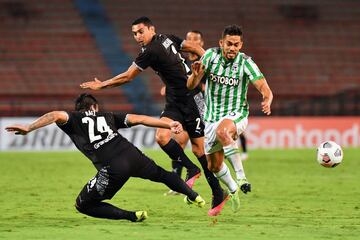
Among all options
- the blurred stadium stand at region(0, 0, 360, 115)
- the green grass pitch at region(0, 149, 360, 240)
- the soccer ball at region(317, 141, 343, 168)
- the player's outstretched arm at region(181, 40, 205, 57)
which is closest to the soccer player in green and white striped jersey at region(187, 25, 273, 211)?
the green grass pitch at region(0, 149, 360, 240)

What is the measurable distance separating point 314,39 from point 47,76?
29.9ft

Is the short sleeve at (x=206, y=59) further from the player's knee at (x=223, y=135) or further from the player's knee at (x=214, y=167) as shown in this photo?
the player's knee at (x=214, y=167)

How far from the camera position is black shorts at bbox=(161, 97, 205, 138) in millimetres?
10367

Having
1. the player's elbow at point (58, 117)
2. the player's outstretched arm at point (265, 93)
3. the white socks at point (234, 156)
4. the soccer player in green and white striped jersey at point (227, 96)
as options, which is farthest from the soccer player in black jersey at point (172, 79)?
the player's elbow at point (58, 117)

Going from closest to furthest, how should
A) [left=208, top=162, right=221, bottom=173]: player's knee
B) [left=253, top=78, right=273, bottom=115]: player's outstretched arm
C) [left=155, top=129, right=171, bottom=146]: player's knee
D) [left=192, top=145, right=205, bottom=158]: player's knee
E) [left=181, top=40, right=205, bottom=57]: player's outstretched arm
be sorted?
[left=253, top=78, right=273, bottom=115]: player's outstretched arm → [left=208, top=162, right=221, bottom=173]: player's knee → [left=181, top=40, right=205, bottom=57]: player's outstretched arm → [left=192, top=145, right=205, bottom=158]: player's knee → [left=155, top=129, right=171, bottom=146]: player's knee

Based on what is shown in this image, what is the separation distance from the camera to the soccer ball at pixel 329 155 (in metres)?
9.95

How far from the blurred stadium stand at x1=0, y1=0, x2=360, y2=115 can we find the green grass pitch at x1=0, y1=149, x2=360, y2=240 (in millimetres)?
9512

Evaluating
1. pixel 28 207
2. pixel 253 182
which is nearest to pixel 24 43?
pixel 253 182

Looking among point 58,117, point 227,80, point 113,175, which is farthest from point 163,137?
point 58,117

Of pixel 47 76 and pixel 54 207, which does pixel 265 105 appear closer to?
pixel 54 207

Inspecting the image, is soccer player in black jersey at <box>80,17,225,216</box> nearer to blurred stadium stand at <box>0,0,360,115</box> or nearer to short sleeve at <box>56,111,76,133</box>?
short sleeve at <box>56,111,76,133</box>

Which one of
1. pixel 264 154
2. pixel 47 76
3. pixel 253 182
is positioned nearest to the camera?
pixel 253 182

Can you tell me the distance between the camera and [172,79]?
33.5 ft

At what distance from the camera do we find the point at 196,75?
8.80 m
